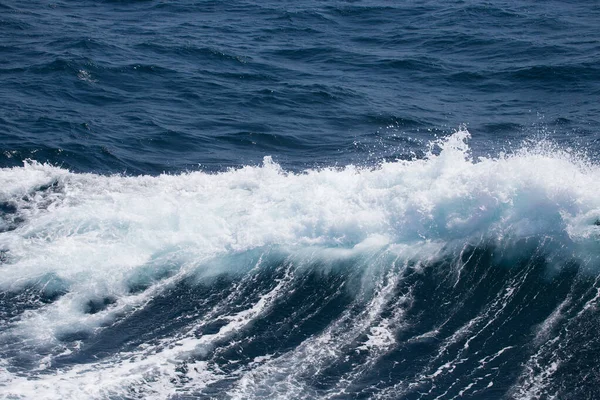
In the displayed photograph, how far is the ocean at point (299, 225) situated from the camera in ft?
47.4

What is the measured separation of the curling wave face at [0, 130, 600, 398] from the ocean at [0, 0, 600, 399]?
0.05m

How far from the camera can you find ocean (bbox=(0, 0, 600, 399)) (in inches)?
568

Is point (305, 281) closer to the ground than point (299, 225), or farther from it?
closer to the ground

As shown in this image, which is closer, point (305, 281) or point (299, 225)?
point (305, 281)

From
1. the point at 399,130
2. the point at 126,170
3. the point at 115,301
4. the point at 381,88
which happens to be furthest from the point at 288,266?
the point at 381,88

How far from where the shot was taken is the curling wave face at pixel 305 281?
14.2 m

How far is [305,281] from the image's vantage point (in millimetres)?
17203

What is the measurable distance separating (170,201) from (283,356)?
23.5 feet

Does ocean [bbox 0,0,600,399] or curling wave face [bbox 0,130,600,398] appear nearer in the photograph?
curling wave face [bbox 0,130,600,398]

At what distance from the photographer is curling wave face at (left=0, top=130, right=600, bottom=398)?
14203 millimetres

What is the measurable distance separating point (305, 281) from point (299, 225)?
6.90 feet

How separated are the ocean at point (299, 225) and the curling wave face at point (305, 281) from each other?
0.05 metres

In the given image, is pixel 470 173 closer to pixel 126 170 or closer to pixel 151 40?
pixel 126 170

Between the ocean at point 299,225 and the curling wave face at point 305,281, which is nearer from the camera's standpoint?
the curling wave face at point 305,281
